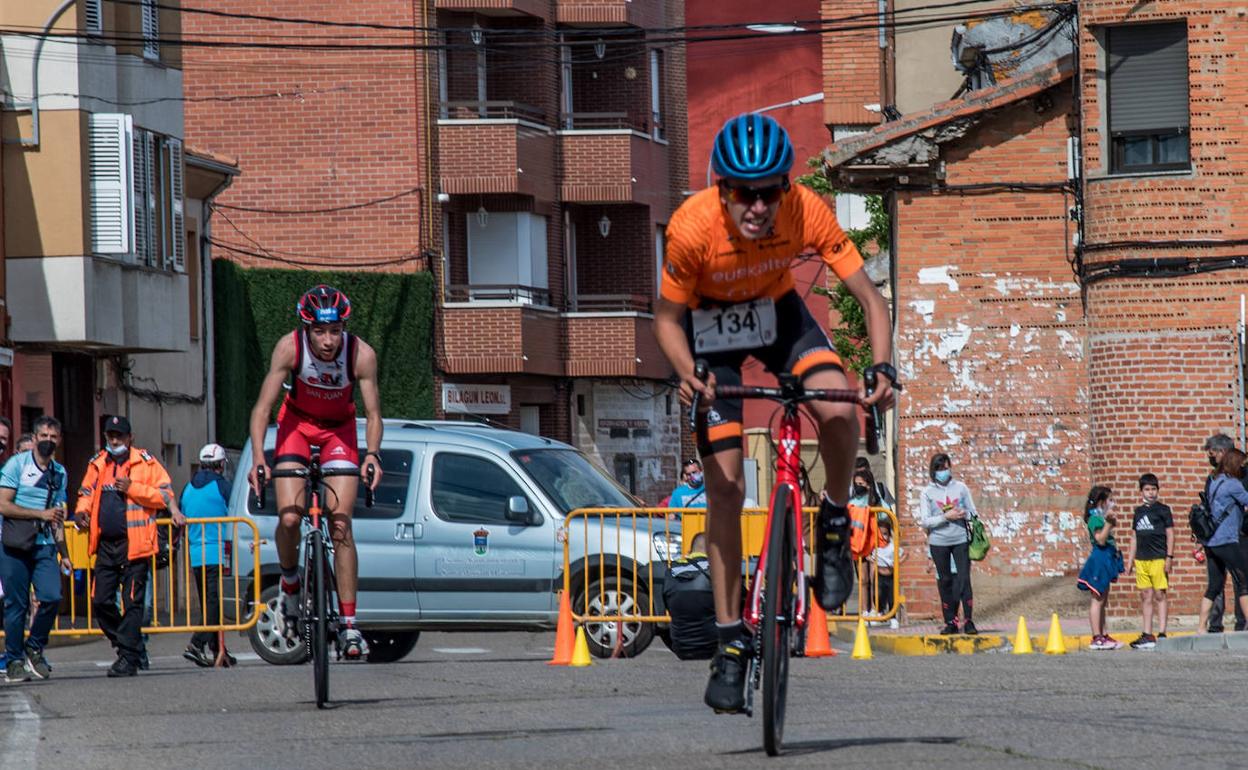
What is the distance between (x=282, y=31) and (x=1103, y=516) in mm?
28232

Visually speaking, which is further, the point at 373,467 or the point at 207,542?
the point at 207,542

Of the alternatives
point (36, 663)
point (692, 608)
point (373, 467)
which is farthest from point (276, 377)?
point (36, 663)

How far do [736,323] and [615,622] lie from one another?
11023 millimetres

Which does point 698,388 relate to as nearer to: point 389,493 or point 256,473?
point 256,473

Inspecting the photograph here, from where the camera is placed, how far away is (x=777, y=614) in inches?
335

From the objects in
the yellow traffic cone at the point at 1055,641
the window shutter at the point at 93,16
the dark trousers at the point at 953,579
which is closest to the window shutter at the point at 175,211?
the window shutter at the point at 93,16

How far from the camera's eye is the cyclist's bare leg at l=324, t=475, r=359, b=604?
40.9 feet

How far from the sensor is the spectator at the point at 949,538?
22609 mm

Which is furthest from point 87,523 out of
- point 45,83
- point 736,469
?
point 45,83

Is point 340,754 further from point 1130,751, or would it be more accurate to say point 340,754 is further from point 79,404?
point 79,404

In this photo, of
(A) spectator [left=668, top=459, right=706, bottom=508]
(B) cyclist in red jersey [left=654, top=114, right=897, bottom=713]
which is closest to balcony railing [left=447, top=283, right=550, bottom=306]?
(A) spectator [left=668, top=459, right=706, bottom=508]

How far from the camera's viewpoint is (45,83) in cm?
3409

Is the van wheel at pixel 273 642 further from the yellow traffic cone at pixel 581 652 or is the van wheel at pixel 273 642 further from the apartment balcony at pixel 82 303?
the apartment balcony at pixel 82 303

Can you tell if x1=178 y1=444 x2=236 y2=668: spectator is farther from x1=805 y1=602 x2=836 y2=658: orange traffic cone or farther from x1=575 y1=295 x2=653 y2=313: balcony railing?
x1=575 y1=295 x2=653 y2=313: balcony railing
